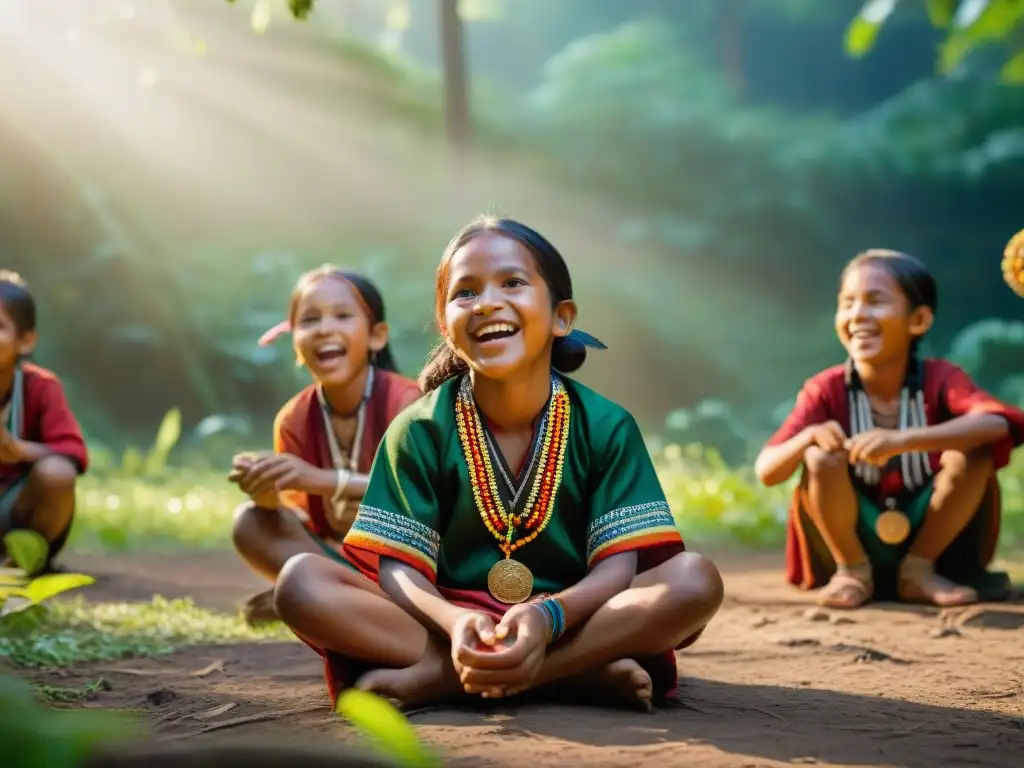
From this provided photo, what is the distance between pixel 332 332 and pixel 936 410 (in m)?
2.32

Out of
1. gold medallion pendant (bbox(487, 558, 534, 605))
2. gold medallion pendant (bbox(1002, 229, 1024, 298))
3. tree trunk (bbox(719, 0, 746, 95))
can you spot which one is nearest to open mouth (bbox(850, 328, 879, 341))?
gold medallion pendant (bbox(1002, 229, 1024, 298))

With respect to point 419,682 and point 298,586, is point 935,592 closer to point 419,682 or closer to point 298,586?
point 419,682

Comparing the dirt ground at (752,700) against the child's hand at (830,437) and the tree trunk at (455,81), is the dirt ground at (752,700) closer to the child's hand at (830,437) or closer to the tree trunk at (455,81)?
the child's hand at (830,437)

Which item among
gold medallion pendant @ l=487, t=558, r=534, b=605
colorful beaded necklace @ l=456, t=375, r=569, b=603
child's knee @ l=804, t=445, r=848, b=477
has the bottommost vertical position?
gold medallion pendant @ l=487, t=558, r=534, b=605

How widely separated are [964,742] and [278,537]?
228 cm

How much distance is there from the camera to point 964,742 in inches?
90.0

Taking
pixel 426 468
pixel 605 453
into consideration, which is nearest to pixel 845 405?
pixel 605 453

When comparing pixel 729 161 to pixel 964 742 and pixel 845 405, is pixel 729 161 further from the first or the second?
pixel 964 742

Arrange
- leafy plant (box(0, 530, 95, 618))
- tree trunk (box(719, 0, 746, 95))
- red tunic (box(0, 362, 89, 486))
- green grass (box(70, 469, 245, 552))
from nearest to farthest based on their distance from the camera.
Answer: leafy plant (box(0, 530, 95, 618)) < red tunic (box(0, 362, 89, 486)) < green grass (box(70, 469, 245, 552)) < tree trunk (box(719, 0, 746, 95))

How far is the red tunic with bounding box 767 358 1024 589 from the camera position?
4.28 m

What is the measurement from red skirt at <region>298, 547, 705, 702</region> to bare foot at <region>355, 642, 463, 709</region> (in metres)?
0.08

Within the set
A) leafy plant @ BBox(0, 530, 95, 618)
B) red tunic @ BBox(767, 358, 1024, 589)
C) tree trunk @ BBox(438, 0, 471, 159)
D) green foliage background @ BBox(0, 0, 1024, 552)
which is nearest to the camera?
leafy plant @ BBox(0, 530, 95, 618)

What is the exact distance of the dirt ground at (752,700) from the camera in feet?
7.11

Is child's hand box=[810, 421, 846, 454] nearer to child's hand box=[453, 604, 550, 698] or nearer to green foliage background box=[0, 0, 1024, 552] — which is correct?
child's hand box=[453, 604, 550, 698]
